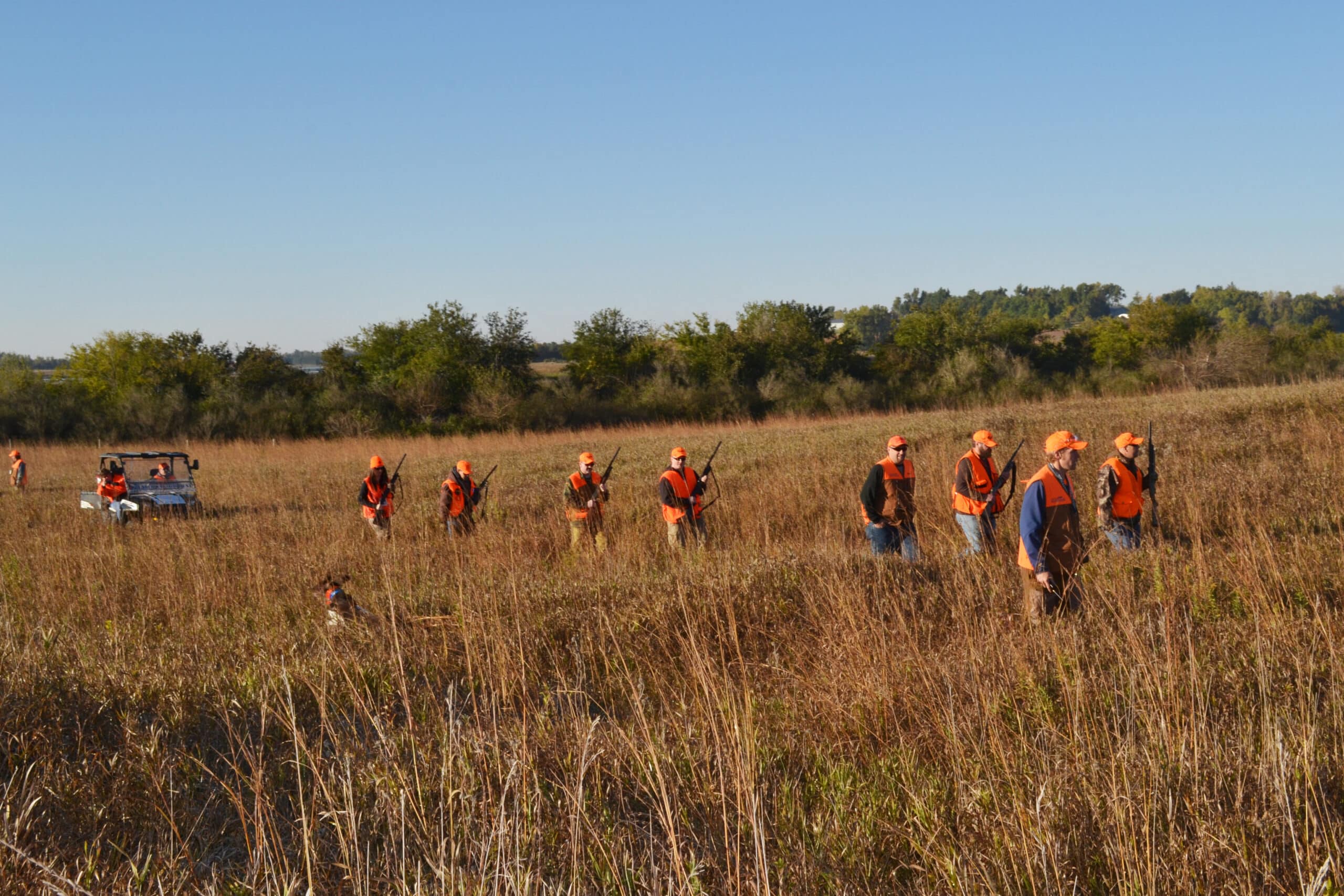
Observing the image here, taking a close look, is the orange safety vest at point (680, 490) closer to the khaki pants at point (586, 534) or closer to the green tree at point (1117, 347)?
the khaki pants at point (586, 534)

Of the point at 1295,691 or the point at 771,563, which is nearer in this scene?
the point at 1295,691

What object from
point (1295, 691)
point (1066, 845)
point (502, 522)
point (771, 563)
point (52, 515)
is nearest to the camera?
point (1066, 845)

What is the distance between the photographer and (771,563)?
25.1 ft

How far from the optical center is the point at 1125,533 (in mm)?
8727

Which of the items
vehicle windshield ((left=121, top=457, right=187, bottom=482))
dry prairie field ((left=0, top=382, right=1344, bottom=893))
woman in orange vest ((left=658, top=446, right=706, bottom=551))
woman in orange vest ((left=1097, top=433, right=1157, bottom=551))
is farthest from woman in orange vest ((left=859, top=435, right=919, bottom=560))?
vehicle windshield ((left=121, top=457, right=187, bottom=482))

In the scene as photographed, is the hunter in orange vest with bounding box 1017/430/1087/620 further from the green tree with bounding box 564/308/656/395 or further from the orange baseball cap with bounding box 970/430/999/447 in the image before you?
the green tree with bounding box 564/308/656/395

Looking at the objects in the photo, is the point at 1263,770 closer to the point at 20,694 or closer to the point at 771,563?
the point at 771,563

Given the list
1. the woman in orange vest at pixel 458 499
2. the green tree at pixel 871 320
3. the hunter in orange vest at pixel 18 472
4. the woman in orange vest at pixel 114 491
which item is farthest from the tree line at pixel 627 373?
the green tree at pixel 871 320

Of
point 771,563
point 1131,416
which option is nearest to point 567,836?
point 771,563

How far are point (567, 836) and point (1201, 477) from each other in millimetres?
12478

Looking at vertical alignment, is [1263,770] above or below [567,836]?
above

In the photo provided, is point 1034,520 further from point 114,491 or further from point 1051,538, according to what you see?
point 114,491

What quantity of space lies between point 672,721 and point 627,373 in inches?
1793

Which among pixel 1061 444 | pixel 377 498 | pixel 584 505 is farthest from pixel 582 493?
pixel 1061 444
